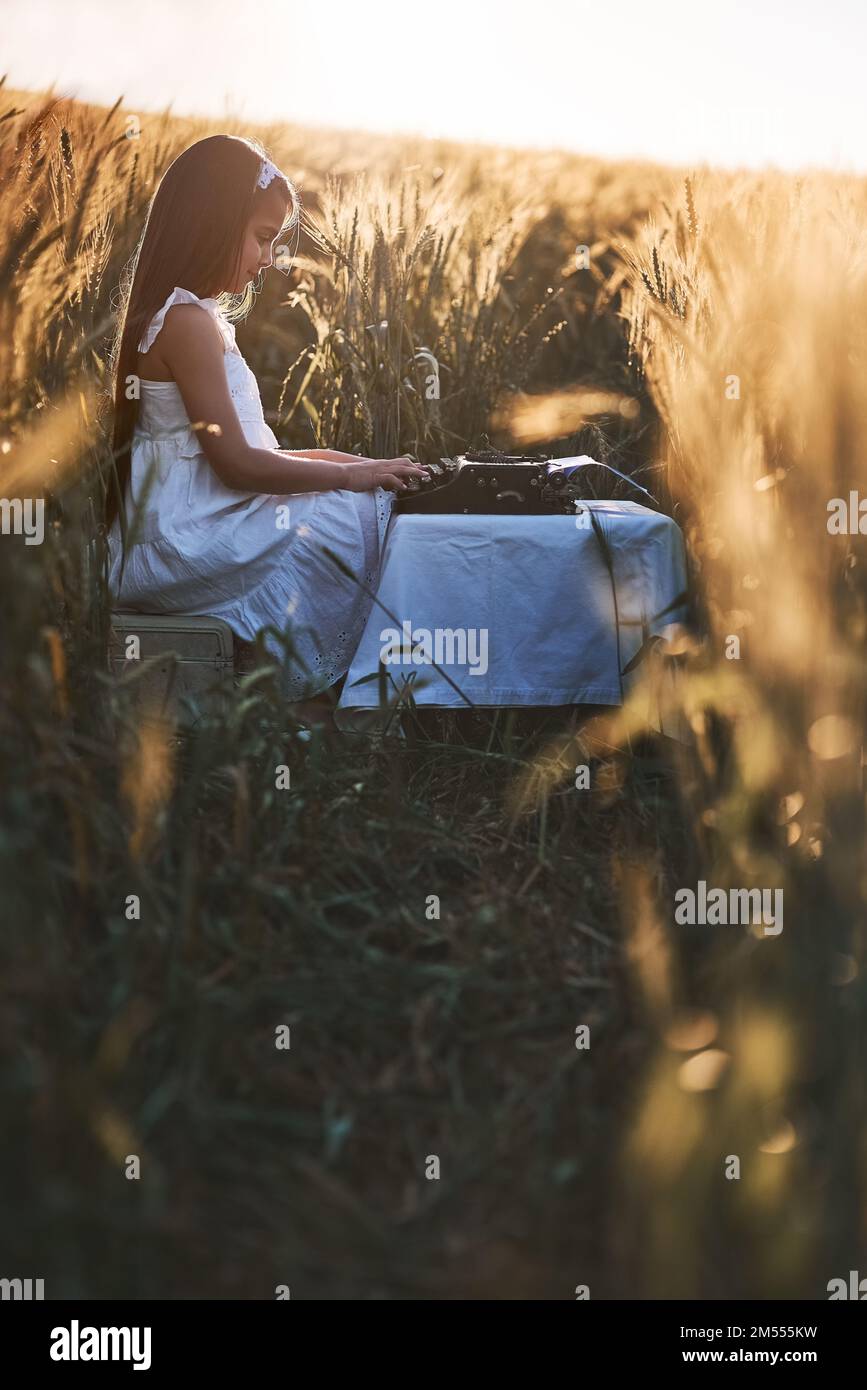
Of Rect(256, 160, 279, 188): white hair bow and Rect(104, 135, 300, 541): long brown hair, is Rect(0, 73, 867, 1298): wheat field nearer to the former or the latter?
Rect(104, 135, 300, 541): long brown hair

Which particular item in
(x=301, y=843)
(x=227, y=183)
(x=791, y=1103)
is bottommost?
(x=791, y=1103)

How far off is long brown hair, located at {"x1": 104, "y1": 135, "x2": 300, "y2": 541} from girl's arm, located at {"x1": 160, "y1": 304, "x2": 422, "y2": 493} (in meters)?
0.09

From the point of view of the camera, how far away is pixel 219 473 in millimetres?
2328

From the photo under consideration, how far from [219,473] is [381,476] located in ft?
1.01

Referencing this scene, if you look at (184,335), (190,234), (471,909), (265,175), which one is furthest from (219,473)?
(471,909)

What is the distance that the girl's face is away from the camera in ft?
7.72

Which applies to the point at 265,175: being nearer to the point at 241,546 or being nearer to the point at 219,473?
the point at 219,473

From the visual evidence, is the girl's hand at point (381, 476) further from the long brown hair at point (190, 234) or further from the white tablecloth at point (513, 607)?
the long brown hair at point (190, 234)

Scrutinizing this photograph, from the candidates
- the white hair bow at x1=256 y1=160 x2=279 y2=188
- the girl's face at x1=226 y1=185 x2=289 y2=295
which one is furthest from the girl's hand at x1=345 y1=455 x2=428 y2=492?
the white hair bow at x1=256 y1=160 x2=279 y2=188

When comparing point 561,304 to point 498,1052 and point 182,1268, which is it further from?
point 182,1268

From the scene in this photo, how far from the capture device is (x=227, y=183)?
2314 mm

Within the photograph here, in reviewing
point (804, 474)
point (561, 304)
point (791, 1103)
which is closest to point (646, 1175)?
point (791, 1103)

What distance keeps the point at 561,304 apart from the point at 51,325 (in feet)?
9.02

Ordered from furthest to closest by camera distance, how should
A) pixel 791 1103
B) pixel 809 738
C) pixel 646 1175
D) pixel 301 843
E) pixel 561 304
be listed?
pixel 561 304 < pixel 301 843 < pixel 809 738 < pixel 791 1103 < pixel 646 1175
